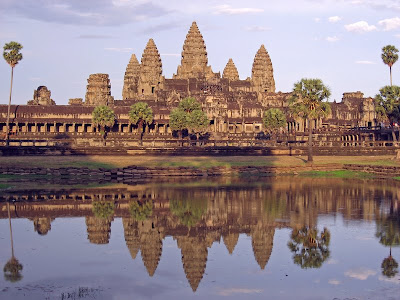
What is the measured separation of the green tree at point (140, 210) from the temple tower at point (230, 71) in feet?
513

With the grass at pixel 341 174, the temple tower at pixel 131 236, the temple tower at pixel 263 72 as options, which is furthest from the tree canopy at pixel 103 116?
the temple tower at pixel 131 236

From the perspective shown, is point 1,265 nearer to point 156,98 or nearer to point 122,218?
point 122,218

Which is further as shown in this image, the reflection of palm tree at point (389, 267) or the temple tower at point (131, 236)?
the temple tower at point (131, 236)

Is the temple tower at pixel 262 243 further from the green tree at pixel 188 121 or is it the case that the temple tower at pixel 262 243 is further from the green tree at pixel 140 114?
the green tree at pixel 140 114

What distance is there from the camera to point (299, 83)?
235 ft

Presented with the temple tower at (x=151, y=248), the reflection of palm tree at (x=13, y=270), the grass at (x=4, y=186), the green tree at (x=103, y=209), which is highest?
the grass at (x=4, y=186)

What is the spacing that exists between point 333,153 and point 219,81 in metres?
89.6

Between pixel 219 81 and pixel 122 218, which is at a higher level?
pixel 219 81

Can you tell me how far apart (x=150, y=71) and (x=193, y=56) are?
12677 mm

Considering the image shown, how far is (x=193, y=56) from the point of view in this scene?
18262 centimetres

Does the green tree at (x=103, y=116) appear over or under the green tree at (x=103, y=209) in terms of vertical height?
over

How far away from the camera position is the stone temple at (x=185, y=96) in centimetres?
13089

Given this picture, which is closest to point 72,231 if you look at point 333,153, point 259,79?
point 333,153

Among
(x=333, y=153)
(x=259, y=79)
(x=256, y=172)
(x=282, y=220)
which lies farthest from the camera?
(x=259, y=79)
